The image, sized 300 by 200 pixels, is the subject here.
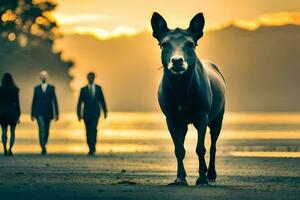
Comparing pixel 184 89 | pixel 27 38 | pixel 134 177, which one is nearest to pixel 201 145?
pixel 184 89

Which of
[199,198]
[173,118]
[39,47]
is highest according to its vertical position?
[39,47]

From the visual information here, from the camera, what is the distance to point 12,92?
32.7 m

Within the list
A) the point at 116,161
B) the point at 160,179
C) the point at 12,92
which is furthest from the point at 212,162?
the point at 12,92

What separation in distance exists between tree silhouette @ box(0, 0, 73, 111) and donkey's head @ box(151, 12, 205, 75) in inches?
3897

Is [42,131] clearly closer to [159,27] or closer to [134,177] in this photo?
[134,177]

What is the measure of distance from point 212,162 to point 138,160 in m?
6.75

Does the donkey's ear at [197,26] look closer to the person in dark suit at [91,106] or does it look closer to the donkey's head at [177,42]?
the donkey's head at [177,42]

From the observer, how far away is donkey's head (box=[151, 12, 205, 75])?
1966cm

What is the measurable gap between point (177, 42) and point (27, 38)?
354 ft

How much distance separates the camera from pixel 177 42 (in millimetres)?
19922

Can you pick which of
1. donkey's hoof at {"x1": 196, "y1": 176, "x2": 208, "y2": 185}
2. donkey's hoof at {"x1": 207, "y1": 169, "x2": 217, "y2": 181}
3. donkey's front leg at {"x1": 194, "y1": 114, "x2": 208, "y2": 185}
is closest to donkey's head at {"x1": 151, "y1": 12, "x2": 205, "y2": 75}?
donkey's front leg at {"x1": 194, "y1": 114, "x2": 208, "y2": 185}

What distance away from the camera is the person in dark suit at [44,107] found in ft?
110

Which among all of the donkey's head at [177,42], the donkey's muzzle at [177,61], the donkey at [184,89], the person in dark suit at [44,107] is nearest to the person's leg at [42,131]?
the person in dark suit at [44,107]

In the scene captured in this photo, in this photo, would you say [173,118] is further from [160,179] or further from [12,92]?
[12,92]
